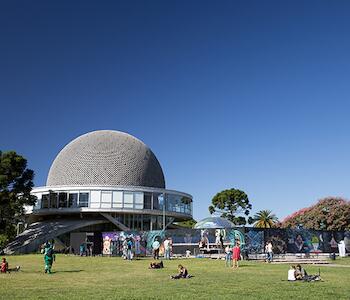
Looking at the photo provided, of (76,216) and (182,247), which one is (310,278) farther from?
(76,216)

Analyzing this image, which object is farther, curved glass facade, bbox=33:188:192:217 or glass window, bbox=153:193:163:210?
glass window, bbox=153:193:163:210

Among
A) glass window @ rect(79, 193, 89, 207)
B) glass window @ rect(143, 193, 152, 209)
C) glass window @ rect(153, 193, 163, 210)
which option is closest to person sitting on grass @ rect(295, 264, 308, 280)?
glass window @ rect(143, 193, 152, 209)

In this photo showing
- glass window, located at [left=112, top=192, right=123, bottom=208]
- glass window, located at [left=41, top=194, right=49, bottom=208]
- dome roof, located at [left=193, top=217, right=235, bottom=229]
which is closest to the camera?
dome roof, located at [left=193, top=217, right=235, bottom=229]

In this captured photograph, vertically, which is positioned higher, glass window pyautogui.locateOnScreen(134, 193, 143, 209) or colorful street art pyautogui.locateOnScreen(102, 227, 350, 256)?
glass window pyautogui.locateOnScreen(134, 193, 143, 209)

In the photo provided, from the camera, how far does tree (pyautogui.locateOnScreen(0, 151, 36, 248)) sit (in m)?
38.1

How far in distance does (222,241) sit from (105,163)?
2672cm

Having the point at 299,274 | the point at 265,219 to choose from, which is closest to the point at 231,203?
the point at 265,219

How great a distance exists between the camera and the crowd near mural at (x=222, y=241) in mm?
28438

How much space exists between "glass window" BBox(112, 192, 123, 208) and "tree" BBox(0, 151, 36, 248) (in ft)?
35.5

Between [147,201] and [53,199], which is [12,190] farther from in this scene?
[147,201]

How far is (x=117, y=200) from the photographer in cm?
4972

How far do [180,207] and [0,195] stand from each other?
77.1 ft

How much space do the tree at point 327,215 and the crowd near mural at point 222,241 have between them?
1036 cm

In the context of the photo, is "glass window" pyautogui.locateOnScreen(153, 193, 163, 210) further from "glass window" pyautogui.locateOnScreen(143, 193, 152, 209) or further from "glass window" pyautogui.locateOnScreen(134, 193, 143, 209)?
"glass window" pyautogui.locateOnScreen(134, 193, 143, 209)
